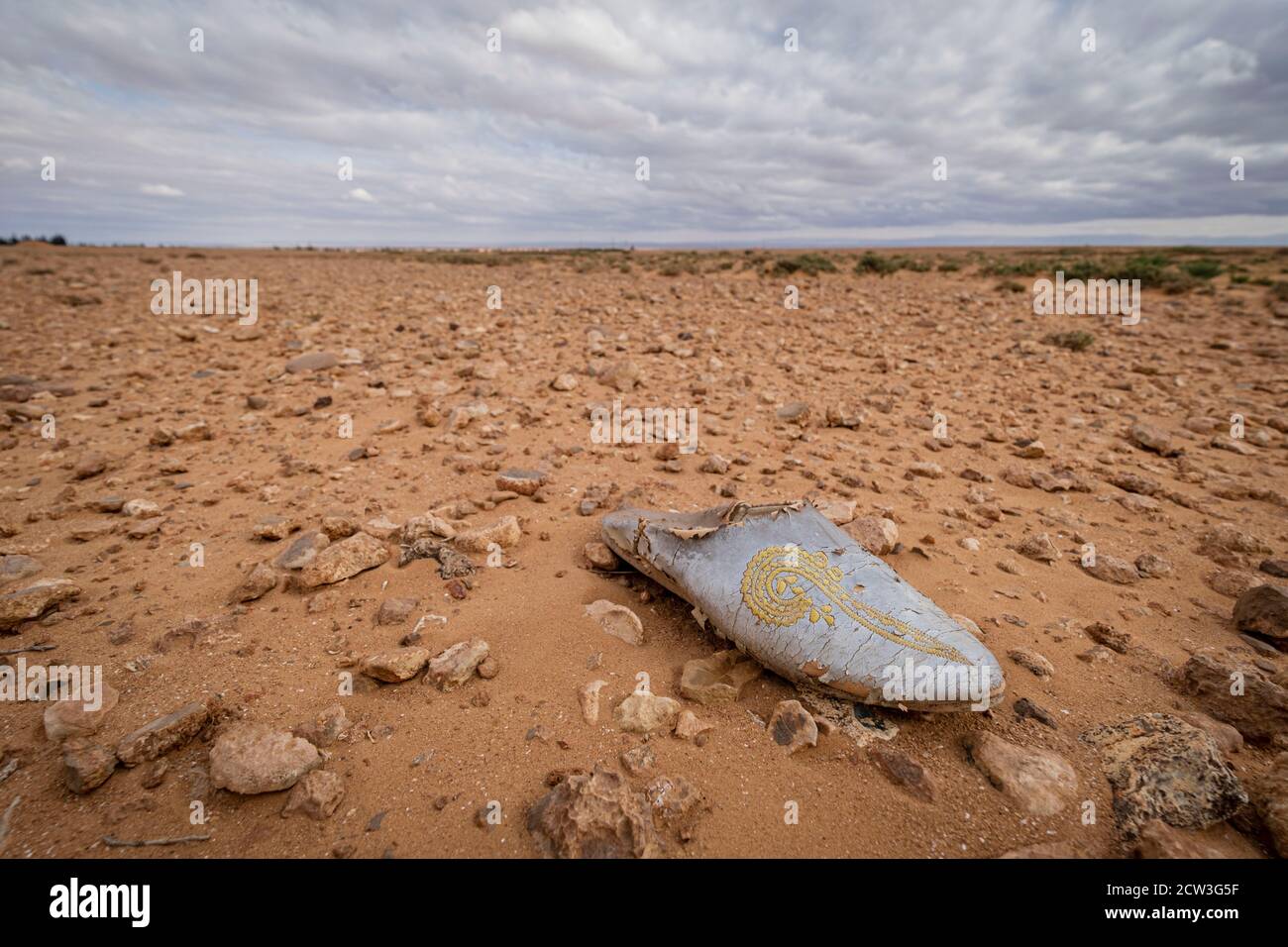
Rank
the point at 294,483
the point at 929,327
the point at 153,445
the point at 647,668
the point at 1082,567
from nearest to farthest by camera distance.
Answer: the point at 647,668
the point at 1082,567
the point at 294,483
the point at 153,445
the point at 929,327

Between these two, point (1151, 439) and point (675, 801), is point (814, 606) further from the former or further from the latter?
point (1151, 439)

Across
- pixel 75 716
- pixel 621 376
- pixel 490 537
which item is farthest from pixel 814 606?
pixel 621 376

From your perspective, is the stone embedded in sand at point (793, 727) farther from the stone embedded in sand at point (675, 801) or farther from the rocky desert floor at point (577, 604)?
the stone embedded in sand at point (675, 801)

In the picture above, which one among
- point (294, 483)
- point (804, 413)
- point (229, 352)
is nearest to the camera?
point (294, 483)

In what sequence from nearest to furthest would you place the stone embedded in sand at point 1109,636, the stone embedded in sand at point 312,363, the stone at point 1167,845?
the stone at point 1167,845
the stone embedded in sand at point 1109,636
the stone embedded in sand at point 312,363

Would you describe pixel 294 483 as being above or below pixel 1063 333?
below

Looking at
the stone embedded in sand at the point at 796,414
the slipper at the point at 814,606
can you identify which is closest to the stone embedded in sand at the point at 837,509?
the slipper at the point at 814,606

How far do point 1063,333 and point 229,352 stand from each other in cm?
1162

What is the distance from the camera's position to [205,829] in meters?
1.57

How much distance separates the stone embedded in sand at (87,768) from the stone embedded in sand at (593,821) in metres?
1.33

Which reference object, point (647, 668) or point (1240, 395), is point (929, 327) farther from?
point (647, 668)

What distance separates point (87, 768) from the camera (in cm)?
164

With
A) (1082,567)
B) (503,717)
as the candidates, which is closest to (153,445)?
(503,717)

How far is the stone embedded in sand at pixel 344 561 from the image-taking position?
8.64 feet
